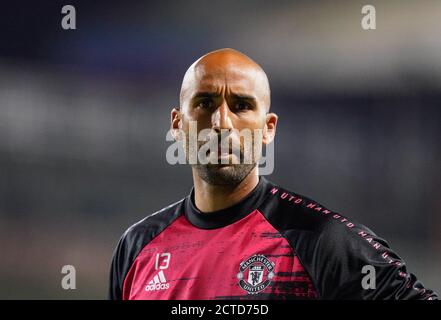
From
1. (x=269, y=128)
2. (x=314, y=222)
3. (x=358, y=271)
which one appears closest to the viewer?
(x=358, y=271)

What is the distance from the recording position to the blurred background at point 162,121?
132 inches

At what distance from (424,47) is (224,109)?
190 cm

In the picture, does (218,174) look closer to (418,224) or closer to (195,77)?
(195,77)

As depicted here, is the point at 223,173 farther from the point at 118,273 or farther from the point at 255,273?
the point at 118,273

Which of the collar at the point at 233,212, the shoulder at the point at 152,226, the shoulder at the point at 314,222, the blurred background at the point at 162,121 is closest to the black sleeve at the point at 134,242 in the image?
the shoulder at the point at 152,226

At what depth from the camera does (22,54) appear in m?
3.73

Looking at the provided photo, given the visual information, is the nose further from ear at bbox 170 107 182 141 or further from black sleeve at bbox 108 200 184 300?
black sleeve at bbox 108 200 184 300

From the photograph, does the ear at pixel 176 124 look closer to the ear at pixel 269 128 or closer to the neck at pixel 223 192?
the neck at pixel 223 192

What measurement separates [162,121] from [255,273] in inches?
72.0

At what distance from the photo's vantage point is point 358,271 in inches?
73.5

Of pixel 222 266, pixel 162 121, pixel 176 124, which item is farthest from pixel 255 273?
pixel 162 121

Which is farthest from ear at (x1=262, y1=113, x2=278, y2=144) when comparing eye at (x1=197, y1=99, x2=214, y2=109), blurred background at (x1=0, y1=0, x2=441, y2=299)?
blurred background at (x1=0, y1=0, x2=441, y2=299)

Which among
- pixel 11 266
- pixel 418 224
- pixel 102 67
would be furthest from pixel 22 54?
pixel 418 224

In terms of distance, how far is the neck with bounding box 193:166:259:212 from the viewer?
2.13 m
